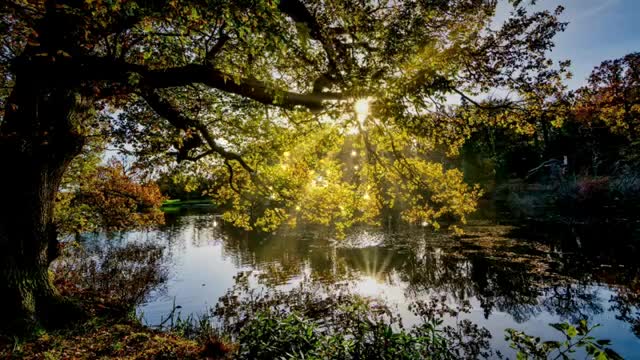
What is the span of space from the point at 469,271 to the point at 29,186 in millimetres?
18295

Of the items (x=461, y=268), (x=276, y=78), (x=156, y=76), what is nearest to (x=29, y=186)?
(x=156, y=76)

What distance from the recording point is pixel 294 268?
21344 mm

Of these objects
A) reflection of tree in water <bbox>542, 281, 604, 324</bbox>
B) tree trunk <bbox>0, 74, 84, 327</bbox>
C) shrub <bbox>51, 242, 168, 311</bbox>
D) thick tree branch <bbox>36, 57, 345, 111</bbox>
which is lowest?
reflection of tree in water <bbox>542, 281, 604, 324</bbox>

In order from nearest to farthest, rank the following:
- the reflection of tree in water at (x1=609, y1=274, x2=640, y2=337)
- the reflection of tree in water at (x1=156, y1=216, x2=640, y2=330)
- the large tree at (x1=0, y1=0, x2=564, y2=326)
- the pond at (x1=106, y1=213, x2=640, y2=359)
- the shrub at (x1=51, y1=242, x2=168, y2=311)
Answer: the large tree at (x1=0, y1=0, x2=564, y2=326), the shrub at (x1=51, y1=242, x2=168, y2=311), the reflection of tree in water at (x1=609, y1=274, x2=640, y2=337), the pond at (x1=106, y1=213, x2=640, y2=359), the reflection of tree in water at (x1=156, y1=216, x2=640, y2=330)

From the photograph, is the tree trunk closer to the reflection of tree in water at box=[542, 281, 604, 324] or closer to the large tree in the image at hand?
the large tree

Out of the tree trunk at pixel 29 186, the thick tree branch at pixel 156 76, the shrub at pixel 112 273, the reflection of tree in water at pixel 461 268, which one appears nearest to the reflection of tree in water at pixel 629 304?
A: the reflection of tree in water at pixel 461 268

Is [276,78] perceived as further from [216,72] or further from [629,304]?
[629,304]

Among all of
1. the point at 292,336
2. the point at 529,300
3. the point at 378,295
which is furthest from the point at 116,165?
the point at 529,300

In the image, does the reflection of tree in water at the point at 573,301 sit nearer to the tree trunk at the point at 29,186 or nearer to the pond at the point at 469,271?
the pond at the point at 469,271

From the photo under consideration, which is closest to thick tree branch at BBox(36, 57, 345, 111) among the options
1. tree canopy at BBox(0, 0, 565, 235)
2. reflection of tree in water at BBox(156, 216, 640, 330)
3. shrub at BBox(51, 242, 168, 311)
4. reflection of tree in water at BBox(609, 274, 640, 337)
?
tree canopy at BBox(0, 0, 565, 235)

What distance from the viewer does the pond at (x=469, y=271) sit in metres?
13.3

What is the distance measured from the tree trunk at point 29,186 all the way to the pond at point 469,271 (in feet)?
22.1

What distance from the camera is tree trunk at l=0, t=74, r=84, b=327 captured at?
272 inches

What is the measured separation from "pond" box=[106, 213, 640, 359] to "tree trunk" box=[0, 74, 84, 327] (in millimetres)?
6744
